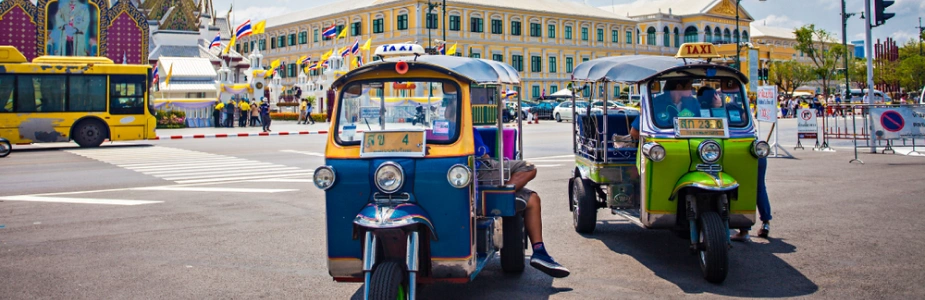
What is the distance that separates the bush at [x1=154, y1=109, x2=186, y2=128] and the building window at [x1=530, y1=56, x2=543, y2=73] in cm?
4188

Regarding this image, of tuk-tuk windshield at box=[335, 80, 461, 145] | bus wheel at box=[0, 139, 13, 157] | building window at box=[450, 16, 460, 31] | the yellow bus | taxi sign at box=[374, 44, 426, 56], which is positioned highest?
building window at box=[450, 16, 460, 31]

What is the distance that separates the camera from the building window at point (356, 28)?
249 ft

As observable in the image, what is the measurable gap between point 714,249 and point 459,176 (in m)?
2.31

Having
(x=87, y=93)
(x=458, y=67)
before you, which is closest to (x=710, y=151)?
(x=458, y=67)

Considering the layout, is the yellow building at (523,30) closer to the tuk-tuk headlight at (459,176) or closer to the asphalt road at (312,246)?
the asphalt road at (312,246)

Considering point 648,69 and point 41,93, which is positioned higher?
point 41,93

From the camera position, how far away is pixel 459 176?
5.32 metres

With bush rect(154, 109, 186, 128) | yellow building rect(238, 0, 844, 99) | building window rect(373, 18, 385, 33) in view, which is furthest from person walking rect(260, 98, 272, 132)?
building window rect(373, 18, 385, 33)

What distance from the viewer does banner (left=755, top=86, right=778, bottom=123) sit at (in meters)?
20.0

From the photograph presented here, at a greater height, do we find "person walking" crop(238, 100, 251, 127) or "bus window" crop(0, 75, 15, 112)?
"person walking" crop(238, 100, 251, 127)

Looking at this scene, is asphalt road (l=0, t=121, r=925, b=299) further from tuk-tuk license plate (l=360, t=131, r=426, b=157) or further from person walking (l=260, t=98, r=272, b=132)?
person walking (l=260, t=98, r=272, b=132)

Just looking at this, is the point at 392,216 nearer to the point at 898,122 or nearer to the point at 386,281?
the point at 386,281

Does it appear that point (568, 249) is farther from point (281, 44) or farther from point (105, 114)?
point (281, 44)

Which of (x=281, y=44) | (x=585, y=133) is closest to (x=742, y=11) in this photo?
(x=281, y=44)
